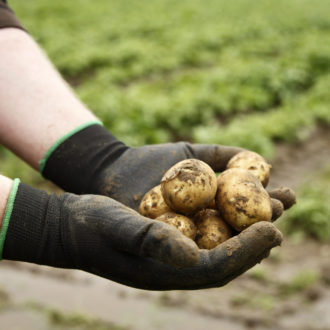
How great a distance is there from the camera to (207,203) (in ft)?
6.83

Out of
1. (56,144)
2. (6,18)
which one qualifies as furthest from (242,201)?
(6,18)

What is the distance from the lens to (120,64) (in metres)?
11.2

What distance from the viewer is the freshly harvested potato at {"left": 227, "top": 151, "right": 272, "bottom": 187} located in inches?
93.3

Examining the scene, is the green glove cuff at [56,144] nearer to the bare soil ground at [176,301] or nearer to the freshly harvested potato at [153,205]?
the freshly harvested potato at [153,205]

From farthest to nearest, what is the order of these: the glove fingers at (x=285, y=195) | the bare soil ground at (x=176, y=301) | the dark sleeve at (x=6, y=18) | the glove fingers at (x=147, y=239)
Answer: the bare soil ground at (x=176, y=301)
the dark sleeve at (x=6, y=18)
the glove fingers at (x=285, y=195)
the glove fingers at (x=147, y=239)

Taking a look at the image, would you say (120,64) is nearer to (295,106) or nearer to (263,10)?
(295,106)

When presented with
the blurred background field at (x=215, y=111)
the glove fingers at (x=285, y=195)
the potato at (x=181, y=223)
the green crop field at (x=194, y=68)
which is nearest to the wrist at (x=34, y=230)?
the potato at (x=181, y=223)

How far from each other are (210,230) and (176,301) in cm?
186

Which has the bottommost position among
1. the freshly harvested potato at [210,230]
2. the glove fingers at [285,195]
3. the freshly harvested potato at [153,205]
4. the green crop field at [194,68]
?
the green crop field at [194,68]

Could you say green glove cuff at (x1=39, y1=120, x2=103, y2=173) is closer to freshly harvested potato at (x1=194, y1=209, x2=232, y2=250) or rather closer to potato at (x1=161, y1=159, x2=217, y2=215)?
potato at (x1=161, y1=159, x2=217, y2=215)

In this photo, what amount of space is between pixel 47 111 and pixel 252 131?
14.8 feet

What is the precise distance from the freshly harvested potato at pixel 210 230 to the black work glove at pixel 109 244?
8.2 inches

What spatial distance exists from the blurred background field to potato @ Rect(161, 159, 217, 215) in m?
1.71

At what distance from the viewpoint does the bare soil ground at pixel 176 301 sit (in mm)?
3494
